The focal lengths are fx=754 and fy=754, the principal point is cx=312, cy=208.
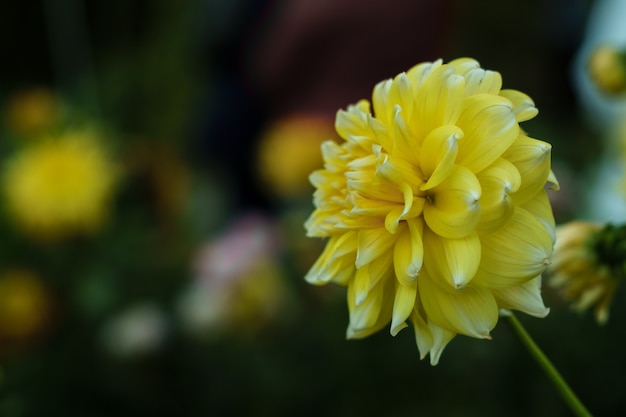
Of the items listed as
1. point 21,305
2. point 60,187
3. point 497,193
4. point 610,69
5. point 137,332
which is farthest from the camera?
point 60,187

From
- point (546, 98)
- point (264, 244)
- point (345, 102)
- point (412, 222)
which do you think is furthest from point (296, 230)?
point (546, 98)

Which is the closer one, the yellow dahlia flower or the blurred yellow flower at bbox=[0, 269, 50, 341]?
the yellow dahlia flower

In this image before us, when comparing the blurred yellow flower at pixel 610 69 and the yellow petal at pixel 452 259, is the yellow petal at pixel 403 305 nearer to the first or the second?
the yellow petal at pixel 452 259

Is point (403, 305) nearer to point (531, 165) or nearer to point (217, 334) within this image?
point (531, 165)

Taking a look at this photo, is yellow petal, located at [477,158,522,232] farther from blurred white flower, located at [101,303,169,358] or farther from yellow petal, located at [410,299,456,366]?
blurred white flower, located at [101,303,169,358]

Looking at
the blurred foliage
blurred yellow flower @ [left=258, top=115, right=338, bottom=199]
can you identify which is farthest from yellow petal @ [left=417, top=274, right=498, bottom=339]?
blurred yellow flower @ [left=258, top=115, right=338, bottom=199]

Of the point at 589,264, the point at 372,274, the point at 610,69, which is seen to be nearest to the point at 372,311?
the point at 372,274
